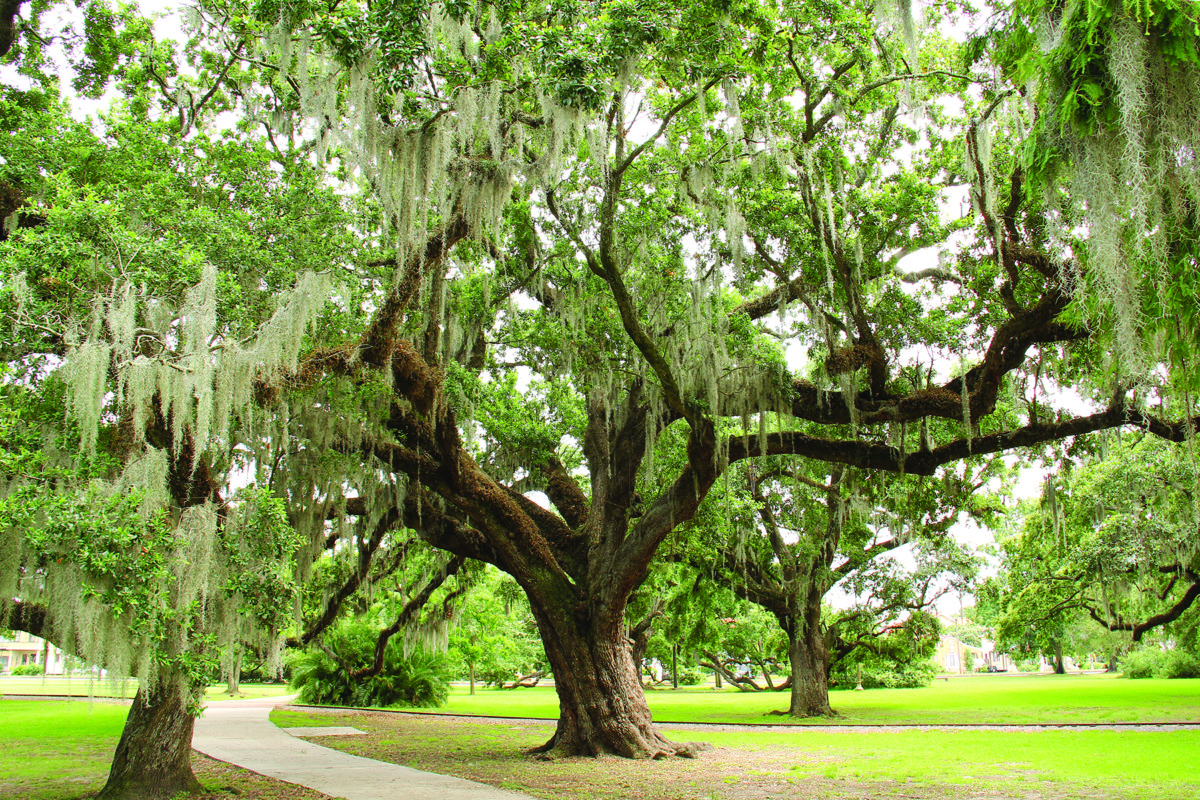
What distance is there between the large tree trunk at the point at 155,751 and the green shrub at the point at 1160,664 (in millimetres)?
35209

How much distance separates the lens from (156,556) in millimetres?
5121

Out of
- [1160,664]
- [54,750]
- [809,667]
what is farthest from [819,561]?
[1160,664]

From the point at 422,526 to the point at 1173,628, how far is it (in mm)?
24611

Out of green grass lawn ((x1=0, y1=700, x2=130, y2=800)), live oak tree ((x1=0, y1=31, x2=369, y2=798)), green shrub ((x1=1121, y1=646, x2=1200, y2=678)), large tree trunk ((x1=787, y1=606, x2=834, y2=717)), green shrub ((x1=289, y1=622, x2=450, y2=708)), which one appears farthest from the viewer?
green shrub ((x1=1121, y1=646, x2=1200, y2=678))

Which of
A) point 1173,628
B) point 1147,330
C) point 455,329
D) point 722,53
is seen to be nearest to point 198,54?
point 455,329

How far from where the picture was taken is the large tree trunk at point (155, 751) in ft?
20.7

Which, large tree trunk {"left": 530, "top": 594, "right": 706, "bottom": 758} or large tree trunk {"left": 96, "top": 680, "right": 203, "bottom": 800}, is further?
large tree trunk {"left": 530, "top": 594, "right": 706, "bottom": 758}

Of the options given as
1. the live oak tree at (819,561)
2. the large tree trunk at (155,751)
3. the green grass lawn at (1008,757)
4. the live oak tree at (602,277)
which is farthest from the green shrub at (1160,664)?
the large tree trunk at (155,751)

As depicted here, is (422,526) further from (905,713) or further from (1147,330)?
(905,713)

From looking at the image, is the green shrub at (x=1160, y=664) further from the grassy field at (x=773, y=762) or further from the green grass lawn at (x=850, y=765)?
the green grass lawn at (x=850, y=765)

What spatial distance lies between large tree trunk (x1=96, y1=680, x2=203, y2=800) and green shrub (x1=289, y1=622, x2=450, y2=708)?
1507 centimetres

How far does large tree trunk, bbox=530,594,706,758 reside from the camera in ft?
29.8

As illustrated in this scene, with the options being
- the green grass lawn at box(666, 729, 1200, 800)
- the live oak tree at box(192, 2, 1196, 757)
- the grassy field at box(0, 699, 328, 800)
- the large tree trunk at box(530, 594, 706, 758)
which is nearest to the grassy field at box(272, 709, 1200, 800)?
the green grass lawn at box(666, 729, 1200, 800)

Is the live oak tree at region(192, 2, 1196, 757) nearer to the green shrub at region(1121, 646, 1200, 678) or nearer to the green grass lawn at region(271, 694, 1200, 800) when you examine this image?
the green grass lawn at region(271, 694, 1200, 800)
